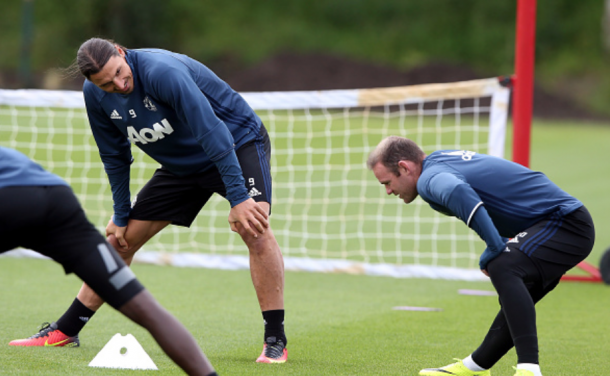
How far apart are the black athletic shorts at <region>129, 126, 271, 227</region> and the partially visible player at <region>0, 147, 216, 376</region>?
5.09 ft

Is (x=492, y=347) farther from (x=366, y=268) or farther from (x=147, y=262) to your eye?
(x=147, y=262)

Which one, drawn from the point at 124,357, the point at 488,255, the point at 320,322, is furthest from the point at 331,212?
the point at 488,255

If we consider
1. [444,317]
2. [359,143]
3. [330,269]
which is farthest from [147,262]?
[359,143]

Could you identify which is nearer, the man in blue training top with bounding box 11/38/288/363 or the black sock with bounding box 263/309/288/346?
the man in blue training top with bounding box 11/38/288/363

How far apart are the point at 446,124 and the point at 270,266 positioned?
2056 cm

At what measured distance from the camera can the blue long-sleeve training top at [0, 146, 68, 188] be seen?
3.13 m

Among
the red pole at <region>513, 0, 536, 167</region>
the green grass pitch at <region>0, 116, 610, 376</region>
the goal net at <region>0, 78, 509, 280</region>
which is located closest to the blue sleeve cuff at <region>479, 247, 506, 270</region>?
the green grass pitch at <region>0, 116, 610, 376</region>

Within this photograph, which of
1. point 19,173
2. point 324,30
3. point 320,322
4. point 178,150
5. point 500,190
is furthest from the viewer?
point 324,30

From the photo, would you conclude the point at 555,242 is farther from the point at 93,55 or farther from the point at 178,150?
the point at 93,55

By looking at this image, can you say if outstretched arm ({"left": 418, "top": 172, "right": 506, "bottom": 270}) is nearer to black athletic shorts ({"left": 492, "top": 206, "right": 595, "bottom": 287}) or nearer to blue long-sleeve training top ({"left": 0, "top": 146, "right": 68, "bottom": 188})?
black athletic shorts ({"left": 492, "top": 206, "right": 595, "bottom": 287})

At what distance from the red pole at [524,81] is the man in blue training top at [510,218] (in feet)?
11.5

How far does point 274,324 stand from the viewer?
4645 mm

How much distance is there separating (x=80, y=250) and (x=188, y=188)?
1755 millimetres

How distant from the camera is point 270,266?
15.3 feet
